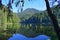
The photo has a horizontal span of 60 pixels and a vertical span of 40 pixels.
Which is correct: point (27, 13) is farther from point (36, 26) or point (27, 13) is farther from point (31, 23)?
point (36, 26)

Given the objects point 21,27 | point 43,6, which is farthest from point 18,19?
point 43,6

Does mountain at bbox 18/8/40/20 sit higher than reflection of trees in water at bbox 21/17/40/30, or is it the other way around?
mountain at bbox 18/8/40/20

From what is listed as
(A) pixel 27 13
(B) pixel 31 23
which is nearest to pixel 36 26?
(B) pixel 31 23

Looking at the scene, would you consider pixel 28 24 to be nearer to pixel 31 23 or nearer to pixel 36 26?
pixel 31 23

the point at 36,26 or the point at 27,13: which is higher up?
the point at 27,13

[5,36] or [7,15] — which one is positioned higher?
[7,15]

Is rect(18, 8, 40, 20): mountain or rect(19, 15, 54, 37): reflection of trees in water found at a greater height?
rect(18, 8, 40, 20): mountain

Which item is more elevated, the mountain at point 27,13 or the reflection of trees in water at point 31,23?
the mountain at point 27,13

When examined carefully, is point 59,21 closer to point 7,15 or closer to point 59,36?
point 59,36

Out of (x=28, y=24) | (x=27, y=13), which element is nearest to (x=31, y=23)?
(x=28, y=24)

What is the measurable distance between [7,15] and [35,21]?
591 millimetres

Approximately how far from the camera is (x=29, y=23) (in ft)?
18.2

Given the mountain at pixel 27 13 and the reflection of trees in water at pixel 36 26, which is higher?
the mountain at pixel 27 13

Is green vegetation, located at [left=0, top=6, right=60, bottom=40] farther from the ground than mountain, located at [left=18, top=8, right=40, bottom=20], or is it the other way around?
mountain, located at [left=18, top=8, right=40, bottom=20]
